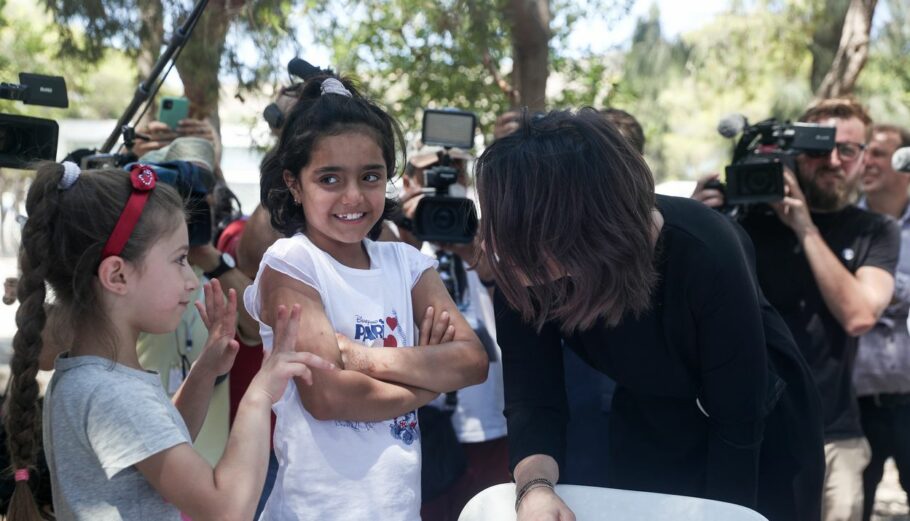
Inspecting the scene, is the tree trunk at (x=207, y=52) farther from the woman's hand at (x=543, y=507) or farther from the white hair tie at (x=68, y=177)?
the woman's hand at (x=543, y=507)

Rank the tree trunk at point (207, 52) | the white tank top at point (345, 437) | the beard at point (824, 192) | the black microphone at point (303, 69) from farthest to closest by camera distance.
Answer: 1. the tree trunk at point (207, 52)
2. the beard at point (824, 192)
3. the black microphone at point (303, 69)
4. the white tank top at point (345, 437)

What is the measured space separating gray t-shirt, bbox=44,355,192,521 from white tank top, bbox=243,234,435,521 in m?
0.36

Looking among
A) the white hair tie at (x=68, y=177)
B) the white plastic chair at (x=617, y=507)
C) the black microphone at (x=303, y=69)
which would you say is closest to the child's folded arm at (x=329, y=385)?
the white plastic chair at (x=617, y=507)

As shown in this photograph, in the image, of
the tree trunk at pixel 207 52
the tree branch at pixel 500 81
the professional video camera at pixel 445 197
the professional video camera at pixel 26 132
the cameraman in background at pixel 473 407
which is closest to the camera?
the professional video camera at pixel 26 132

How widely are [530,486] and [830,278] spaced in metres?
1.87

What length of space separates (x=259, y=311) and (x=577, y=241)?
77 centimetres

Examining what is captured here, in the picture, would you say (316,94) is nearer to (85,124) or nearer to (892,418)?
(892,418)

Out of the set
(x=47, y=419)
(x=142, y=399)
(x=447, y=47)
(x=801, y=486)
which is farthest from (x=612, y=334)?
(x=447, y=47)

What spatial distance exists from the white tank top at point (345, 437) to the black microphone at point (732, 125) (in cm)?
174

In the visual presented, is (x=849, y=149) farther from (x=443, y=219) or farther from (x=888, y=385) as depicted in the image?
(x=443, y=219)

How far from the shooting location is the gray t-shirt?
1.74m

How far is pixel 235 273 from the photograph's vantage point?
10.1ft

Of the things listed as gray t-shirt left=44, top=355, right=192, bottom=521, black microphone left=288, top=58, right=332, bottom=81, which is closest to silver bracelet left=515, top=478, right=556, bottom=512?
gray t-shirt left=44, top=355, right=192, bottom=521

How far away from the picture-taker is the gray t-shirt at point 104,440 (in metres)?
1.74
